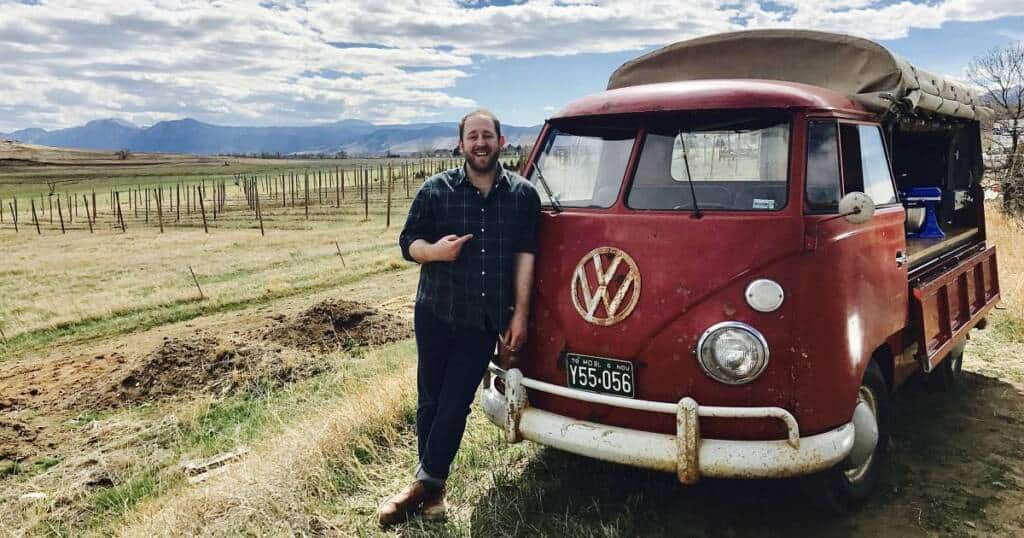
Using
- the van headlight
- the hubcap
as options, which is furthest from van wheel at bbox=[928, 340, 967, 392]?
the van headlight

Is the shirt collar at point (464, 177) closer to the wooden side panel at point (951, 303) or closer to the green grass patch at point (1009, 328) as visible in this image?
the wooden side panel at point (951, 303)

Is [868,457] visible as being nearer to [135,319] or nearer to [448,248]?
[448,248]

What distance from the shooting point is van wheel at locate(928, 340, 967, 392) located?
20.0 feet

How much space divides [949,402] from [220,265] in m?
22.7

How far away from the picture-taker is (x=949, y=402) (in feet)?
19.5

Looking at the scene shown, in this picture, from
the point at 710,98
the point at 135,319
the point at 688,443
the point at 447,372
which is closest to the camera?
the point at 688,443

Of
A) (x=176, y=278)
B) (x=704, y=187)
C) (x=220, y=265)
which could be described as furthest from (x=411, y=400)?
(x=220, y=265)

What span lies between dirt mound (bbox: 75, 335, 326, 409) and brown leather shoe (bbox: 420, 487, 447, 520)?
5911 millimetres

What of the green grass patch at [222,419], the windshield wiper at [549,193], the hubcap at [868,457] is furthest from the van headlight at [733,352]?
the green grass patch at [222,419]

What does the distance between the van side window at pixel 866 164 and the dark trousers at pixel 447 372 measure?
2.23 meters

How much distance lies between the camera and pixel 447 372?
4.04 meters

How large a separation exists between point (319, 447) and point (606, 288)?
2.58 meters

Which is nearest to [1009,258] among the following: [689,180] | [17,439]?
[689,180]

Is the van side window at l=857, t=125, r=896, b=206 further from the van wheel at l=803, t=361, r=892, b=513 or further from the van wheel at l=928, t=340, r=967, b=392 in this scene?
the van wheel at l=928, t=340, r=967, b=392
